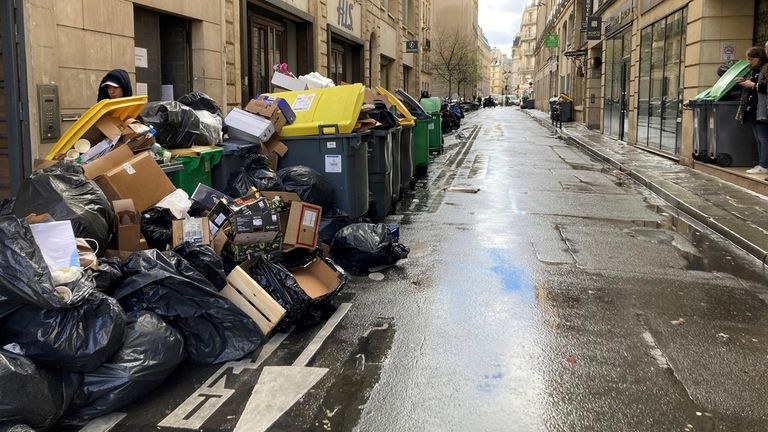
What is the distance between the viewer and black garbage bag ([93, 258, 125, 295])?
382 centimetres

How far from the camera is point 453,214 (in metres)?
9.38

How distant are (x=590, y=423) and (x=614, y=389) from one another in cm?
47

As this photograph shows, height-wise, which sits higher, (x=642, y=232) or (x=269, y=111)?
(x=269, y=111)

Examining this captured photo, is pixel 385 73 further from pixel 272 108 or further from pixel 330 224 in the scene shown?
pixel 330 224

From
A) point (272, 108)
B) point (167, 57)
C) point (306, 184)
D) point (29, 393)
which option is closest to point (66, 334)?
point (29, 393)

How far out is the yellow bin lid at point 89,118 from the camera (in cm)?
558

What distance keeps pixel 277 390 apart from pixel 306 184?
3305 millimetres

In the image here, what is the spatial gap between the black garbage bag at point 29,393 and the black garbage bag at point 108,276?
0.62 metres

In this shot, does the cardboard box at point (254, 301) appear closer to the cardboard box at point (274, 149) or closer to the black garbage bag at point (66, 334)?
the black garbage bag at point (66, 334)

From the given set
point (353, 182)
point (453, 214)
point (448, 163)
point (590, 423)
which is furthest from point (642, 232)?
point (448, 163)

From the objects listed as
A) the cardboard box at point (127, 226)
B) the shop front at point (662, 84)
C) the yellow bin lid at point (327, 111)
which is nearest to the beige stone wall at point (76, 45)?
the yellow bin lid at point (327, 111)

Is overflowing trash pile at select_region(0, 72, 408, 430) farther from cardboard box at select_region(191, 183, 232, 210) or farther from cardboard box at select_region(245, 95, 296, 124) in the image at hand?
cardboard box at select_region(245, 95, 296, 124)

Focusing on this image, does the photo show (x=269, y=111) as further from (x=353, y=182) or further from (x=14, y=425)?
(x=14, y=425)

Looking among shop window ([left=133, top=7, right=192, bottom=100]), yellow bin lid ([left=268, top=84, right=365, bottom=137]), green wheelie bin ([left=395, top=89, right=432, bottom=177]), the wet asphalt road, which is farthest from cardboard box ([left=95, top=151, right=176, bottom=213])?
green wheelie bin ([left=395, top=89, right=432, bottom=177])
